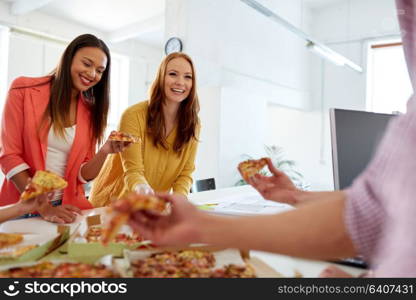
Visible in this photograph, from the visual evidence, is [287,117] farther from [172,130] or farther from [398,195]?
[398,195]

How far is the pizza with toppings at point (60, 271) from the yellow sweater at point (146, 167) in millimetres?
1167

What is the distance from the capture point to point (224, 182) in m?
4.76

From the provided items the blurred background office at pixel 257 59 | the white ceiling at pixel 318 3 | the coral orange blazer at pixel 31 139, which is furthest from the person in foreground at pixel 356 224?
the white ceiling at pixel 318 3

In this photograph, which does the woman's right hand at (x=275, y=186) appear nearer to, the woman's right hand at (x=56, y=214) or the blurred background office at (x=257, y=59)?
the woman's right hand at (x=56, y=214)

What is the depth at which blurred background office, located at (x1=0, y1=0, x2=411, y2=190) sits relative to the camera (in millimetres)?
4723

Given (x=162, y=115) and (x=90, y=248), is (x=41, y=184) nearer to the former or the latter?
(x=90, y=248)

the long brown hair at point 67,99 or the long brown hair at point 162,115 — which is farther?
the long brown hair at point 162,115

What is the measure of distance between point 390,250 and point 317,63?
7375mm

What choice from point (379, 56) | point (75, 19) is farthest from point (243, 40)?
point (75, 19)

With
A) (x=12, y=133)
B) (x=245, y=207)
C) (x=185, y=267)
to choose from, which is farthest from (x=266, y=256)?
(x=12, y=133)

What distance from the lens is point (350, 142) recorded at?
4.90ft

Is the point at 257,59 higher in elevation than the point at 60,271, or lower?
higher

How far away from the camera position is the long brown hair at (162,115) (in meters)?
2.25

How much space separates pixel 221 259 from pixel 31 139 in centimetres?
133
